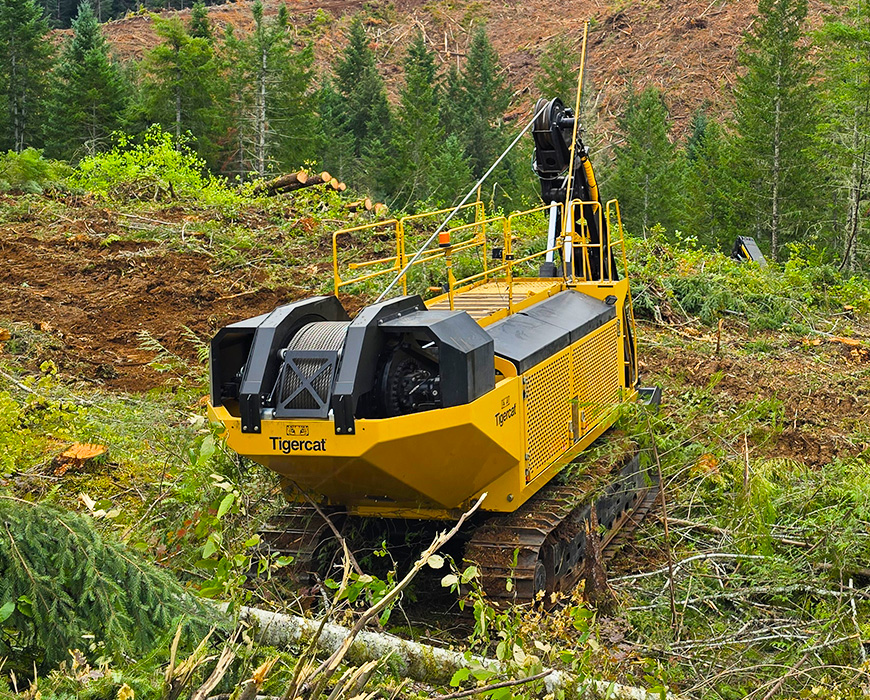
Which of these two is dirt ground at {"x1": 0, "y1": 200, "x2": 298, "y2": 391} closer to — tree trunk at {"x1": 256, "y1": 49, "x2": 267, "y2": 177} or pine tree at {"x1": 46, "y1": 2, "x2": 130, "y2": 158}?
tree trunk at {"x1": 256, "y1": 49, "x2": 267, "y2": 177}

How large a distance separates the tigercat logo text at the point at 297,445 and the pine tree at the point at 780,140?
30.1 meters

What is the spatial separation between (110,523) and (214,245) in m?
10.7

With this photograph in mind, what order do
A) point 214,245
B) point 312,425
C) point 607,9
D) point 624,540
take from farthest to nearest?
point 607,9 → point 214,245 → point 624,540 → point 312,425

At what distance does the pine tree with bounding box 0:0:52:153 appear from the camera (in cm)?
3938

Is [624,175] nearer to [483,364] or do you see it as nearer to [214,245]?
[214,245]

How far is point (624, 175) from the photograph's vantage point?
40062mm

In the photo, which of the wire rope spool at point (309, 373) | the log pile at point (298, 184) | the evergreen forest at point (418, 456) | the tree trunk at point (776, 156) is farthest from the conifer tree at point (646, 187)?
the wire rope spool at point (309, 373)

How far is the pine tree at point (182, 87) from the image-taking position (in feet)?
122

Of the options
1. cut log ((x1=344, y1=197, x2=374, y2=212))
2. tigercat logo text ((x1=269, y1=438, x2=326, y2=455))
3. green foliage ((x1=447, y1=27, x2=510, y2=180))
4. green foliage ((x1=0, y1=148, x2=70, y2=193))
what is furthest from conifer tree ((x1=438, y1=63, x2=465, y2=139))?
tigercat logo text ((x1=269, y1=438, x2=326, y2=455))

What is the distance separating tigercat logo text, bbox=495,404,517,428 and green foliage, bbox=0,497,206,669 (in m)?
2.27

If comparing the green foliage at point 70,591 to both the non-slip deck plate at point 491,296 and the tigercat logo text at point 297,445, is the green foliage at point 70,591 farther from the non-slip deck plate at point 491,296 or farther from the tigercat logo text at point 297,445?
the non-slip deck plate at point 491,296

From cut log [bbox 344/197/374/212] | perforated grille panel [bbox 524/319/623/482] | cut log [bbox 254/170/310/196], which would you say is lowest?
perforated grille panel [bbox 524/319/623/482]

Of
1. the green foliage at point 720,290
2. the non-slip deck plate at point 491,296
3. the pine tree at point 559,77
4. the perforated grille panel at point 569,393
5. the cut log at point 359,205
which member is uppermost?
the pine tree at point 559,77

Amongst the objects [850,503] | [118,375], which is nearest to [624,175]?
[118,375]
